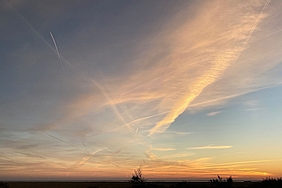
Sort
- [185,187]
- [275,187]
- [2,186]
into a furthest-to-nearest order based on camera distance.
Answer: [2,186], [185,187], [275,187]

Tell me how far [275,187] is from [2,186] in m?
49.5

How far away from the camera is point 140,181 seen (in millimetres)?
47406

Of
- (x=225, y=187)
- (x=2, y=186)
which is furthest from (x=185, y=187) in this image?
(x=2, y=186)

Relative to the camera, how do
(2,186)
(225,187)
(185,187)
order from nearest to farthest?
1. (225,187)
2. (185,187)
3. (2,186)

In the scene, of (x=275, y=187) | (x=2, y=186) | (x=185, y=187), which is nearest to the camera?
(x=275, y=187)

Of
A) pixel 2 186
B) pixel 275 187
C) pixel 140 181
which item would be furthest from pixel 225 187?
pixel 2 186

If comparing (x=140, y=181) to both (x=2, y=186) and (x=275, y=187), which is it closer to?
(x=275, y=187)

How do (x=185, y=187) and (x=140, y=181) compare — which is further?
(x=185, y=187)

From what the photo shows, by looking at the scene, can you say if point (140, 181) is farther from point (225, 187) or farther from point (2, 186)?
point (2, 186)

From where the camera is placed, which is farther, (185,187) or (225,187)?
(185,187)

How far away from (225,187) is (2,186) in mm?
42400

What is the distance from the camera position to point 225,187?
44969 mm

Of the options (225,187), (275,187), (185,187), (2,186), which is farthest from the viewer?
(2,186)

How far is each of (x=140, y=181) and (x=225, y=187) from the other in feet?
44.9
